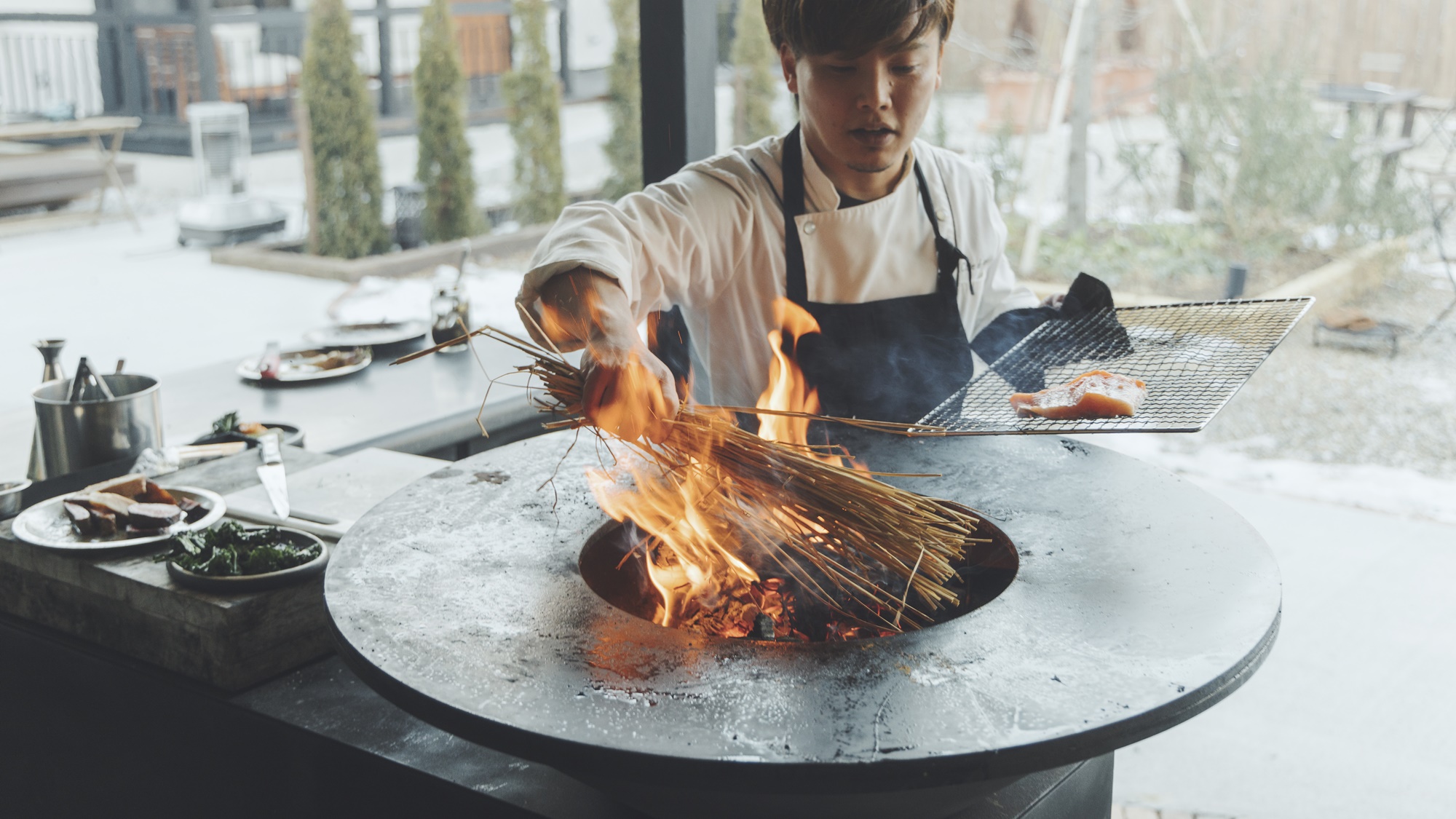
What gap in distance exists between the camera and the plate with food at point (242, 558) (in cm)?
192

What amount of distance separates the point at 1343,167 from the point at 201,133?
8.43 metres

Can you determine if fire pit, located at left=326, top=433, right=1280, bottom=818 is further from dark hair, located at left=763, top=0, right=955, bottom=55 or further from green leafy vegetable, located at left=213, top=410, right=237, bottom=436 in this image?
green leafy vegetable, located at left=213, top=410, right=237, bottom=436

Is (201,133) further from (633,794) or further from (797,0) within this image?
(633,794)

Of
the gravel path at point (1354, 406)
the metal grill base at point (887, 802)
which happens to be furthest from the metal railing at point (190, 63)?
the metal grill base at point (887, 802)

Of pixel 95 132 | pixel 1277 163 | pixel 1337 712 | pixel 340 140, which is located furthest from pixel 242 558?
pixel 95 132

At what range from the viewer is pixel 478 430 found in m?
3.10

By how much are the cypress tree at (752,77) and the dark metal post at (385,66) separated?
4.49 meters

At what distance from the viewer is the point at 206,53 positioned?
467 inches

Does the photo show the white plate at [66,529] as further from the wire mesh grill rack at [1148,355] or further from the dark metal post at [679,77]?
the dark metal post at [679,77]

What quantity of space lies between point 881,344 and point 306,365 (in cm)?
188

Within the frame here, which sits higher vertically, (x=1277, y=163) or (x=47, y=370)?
(x=1277, y=163)

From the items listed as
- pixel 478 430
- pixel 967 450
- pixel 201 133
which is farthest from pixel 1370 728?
pixel 201 133

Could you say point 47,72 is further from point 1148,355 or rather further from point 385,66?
point 1148,355

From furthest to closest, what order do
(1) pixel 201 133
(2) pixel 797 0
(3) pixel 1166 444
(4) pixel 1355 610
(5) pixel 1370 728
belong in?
(1) pixel 201 133 < (3) pixel 1166 444 < (4) pixel 1355 610 < (5) pixel 1370 728 < (2) pixel 797 0
